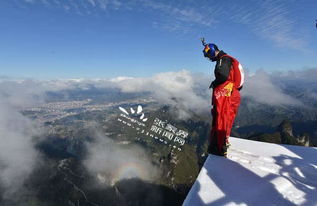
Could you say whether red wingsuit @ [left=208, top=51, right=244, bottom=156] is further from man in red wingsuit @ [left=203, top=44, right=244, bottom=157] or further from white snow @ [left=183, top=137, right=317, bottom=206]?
white snow @ [left=183, top=137, right=317, bottom=206]

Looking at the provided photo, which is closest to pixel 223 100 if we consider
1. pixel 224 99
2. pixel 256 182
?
pixel 224 99

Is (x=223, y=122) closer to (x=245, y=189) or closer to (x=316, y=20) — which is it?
(x=245, y=189)

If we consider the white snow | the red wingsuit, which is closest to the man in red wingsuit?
the red wingsuit

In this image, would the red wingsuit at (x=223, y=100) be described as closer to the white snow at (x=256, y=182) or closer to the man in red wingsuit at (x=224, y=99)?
the man in red wingsuit at (x=224, y=99)

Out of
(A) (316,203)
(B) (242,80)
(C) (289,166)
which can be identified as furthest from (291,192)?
(B) (242,80)

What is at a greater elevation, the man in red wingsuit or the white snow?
the man in red wingsuit

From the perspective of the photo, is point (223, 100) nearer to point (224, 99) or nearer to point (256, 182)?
point (224, 99)

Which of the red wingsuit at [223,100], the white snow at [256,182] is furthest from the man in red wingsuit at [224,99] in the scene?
the white snow at [256,182]
